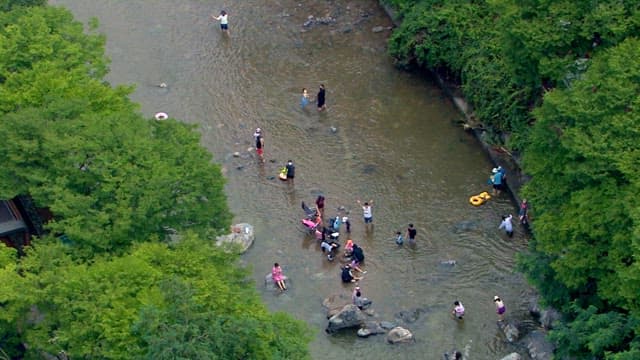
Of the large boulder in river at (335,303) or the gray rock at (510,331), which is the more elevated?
the large boulder in river at (335,303)

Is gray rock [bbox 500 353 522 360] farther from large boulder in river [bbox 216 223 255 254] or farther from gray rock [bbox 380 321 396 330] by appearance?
large boulder in river [bbox 216 223 255 254]

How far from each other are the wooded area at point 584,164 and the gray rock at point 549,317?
1009mm

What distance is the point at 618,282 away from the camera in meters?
24.8

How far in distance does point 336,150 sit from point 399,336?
1086 cm

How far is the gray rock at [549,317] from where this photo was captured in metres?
28.4

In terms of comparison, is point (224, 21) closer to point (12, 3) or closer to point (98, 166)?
point (12, 3)

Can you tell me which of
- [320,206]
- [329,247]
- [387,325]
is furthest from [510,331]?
[320,206]

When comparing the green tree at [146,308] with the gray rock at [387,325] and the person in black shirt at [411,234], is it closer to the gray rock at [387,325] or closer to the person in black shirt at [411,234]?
the gray rock at [387,325]

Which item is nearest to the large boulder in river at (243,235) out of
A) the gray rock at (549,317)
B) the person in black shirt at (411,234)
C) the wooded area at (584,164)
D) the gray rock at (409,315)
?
the person in black shirt at (411,234)

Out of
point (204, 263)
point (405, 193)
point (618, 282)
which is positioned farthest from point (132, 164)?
point (618, 282)

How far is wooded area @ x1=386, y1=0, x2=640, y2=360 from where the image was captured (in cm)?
2467

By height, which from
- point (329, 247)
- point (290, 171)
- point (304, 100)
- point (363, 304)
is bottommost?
point (363, 304)

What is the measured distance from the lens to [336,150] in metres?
37.4

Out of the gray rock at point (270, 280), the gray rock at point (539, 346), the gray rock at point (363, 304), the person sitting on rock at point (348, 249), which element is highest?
the gray rock at point (270, 280)
